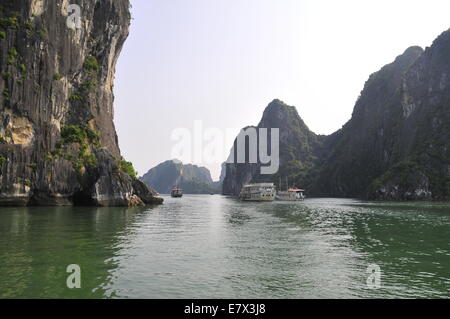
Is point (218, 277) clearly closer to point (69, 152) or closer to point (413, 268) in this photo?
point (413, 268)

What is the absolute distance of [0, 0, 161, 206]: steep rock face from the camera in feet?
221

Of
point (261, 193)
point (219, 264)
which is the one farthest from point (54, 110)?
point (261, 193)

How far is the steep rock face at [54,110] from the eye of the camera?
221 feet

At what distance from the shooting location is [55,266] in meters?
18.5

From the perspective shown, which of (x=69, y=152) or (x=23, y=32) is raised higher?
(x=23, y=32)

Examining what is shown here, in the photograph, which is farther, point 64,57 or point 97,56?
point 97,56

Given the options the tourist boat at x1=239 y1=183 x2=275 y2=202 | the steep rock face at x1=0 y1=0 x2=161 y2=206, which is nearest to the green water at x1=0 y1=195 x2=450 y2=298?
the steep rock face at x1=0 y1=0 x2=161 y2=206

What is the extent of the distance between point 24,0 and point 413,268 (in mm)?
78354

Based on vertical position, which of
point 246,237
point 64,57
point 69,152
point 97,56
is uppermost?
point 97,56

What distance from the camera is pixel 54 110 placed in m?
76.8

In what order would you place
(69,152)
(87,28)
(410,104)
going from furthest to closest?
1. (410,104)
2. (87,28)
3. (69,152)

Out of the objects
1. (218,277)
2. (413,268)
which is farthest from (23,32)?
(413,268)

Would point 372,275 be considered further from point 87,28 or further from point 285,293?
point 87,28
